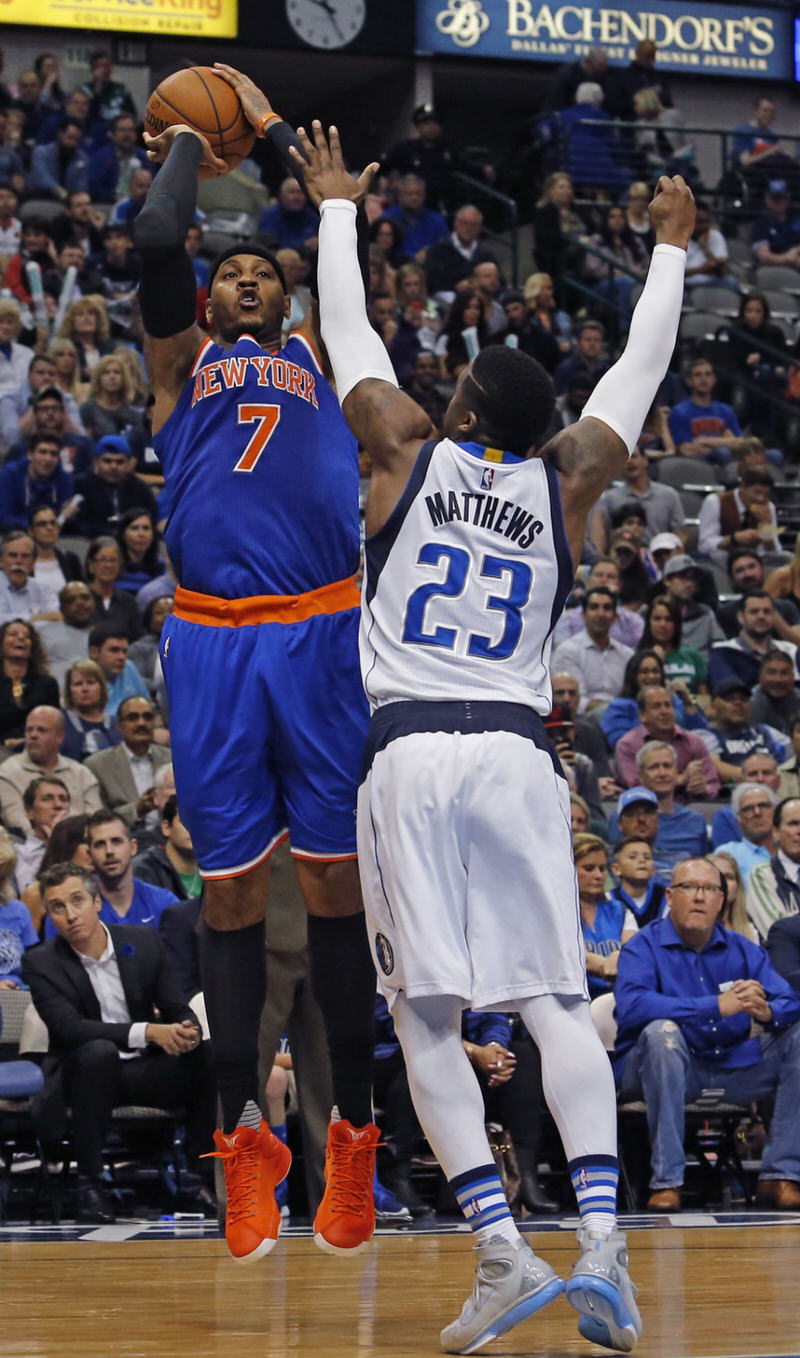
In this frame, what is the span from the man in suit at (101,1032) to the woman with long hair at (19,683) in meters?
2.19

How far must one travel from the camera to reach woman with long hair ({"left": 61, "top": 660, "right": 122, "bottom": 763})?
969 centimetres

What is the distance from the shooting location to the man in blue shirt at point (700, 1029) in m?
7.52

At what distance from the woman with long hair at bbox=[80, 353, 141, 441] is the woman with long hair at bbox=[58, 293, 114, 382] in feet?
2.11

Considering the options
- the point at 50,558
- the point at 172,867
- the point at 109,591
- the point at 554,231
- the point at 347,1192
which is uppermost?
the point at 554,231

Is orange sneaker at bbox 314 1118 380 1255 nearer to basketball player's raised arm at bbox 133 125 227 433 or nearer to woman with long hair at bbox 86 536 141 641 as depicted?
basketball player's raised arm at bbox 133 125 227 433

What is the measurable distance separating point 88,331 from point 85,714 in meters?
4.60

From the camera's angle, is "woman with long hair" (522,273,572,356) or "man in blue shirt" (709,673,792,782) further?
"woman with long hair" (522,273,572,356)

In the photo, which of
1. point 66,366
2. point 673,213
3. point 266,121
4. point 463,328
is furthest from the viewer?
point 463,328

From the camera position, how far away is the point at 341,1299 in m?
4.68

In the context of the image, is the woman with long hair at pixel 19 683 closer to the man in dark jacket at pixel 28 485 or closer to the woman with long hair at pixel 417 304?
the man in dark jacket at pixel 28 485

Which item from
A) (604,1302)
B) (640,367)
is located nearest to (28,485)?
(640,367)

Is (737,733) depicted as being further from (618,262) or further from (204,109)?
(618,262)

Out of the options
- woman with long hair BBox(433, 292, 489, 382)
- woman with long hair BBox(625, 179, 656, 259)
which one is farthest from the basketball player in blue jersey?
woman with long hair BBox(625, 179, 656, 259)

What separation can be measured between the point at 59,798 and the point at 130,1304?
4379 millimetres
